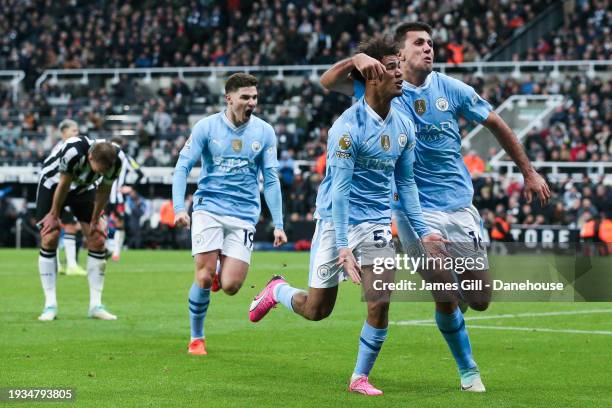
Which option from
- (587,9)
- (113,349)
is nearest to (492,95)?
(587,9)

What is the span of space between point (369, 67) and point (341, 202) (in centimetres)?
93

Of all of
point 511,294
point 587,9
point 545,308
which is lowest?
point 545,308

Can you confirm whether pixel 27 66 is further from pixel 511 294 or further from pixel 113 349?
pixel 511 294

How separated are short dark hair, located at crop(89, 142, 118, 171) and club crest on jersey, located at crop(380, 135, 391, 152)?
15.3 feet

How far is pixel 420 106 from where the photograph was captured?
873 centimetres

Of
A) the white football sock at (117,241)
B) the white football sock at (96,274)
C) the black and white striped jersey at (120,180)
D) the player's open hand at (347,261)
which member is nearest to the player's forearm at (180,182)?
the player's open hand at (347,261)

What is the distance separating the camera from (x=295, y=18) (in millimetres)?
43438

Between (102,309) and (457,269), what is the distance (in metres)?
6.03

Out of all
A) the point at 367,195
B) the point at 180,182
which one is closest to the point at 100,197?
the point at 180,182

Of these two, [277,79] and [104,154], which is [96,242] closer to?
[104,154]

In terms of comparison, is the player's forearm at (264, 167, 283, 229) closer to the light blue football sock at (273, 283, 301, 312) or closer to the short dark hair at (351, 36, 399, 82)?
the light blue football sock at (273, 283, 301, 312)

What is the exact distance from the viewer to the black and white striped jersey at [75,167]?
12.5 m

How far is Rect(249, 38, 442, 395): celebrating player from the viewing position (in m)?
7.92

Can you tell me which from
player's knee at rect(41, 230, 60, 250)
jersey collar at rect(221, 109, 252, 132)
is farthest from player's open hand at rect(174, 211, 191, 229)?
player's knee at rect(41, 230, 60, 250)
